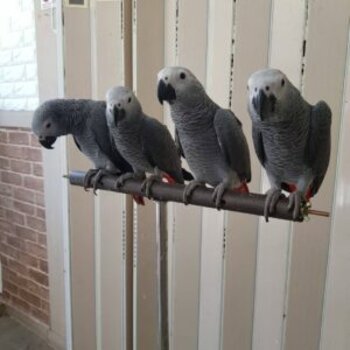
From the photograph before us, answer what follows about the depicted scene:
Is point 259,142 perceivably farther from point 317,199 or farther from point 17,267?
point 17,267

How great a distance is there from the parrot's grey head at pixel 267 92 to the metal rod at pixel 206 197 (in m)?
0.15

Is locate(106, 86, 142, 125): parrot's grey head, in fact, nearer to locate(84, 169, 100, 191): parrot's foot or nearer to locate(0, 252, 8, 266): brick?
locate(84, 169, 100, 191): parrot's foot

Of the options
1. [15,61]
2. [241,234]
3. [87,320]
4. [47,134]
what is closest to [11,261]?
[87,320]

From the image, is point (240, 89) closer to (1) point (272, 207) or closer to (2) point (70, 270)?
(1) point (272, 207)

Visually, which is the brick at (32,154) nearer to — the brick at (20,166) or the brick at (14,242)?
the brick at (20,166)

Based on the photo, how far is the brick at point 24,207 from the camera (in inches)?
66.9

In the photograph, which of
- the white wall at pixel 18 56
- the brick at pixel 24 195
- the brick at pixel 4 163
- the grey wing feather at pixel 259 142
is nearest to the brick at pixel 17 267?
the brick at pixel 24 195

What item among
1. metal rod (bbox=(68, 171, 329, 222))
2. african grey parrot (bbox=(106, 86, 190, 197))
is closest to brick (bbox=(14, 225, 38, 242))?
A: metal rod (bbox=(68, 171, 329, 222))

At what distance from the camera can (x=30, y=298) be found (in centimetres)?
183

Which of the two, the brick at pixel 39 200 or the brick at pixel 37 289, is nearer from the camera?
the brick at pixel 39 200

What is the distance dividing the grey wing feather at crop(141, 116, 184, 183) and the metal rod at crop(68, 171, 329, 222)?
0.15 ft

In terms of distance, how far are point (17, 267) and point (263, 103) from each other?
168 cm

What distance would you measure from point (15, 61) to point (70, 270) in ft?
3.03

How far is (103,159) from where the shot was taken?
83 cm
